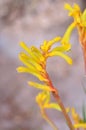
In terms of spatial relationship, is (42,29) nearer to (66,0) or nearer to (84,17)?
(66,0)

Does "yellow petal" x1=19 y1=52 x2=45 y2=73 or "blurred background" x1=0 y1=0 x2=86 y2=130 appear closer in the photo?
"yellow petal" x1=19 y1=52 x2=45 y2=73

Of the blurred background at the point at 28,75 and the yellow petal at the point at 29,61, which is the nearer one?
the yellow petal at the point at 29,61

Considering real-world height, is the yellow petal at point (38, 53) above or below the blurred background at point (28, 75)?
below

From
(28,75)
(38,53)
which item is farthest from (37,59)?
(28,75)

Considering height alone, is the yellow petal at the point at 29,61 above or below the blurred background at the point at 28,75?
below

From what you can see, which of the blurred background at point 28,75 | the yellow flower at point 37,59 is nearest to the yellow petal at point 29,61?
the yellow flower at point 37,59

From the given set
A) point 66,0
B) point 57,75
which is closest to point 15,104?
point 57,75

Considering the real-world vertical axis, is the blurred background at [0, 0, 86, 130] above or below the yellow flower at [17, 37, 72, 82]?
above

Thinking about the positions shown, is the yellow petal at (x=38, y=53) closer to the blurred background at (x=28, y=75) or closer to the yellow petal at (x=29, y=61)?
the yellow petal at (x=29, y=61)

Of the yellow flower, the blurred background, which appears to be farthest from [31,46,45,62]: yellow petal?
the blurred background

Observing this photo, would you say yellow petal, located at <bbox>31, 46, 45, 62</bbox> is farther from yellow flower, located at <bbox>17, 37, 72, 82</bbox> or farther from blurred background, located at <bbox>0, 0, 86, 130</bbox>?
blurred background, located at <bbox>0, 0, 86, 130</bbox>
